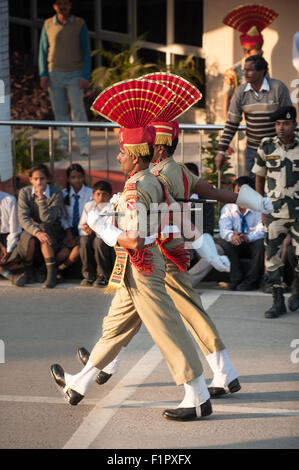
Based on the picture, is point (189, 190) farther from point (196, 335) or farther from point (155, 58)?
point (155, 58)

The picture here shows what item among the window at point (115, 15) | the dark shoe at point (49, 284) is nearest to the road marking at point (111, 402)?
the dark shoe at point (49, 284)

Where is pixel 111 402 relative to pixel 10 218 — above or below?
below

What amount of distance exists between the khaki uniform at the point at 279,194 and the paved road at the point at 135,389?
477 millimetres

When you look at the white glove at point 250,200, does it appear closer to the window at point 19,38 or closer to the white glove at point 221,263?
the white glove at point 221,263

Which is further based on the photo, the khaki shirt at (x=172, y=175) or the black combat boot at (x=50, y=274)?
the black combat boot at (x=50, y=274)

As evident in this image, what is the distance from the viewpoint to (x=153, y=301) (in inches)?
201

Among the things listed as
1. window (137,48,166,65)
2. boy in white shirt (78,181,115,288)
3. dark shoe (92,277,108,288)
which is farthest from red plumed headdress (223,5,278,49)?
window (137,48,166,65)

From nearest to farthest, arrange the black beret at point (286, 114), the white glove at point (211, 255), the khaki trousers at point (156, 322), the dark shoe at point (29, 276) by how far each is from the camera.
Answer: the khaki trousers at point (156, 322), the white glove at point (211, 255), the black beret at point (286, 114), the dark shoe at point (29, 276)

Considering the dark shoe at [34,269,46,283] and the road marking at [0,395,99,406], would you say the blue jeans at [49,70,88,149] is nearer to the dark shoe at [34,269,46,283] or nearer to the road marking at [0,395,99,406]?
the dark shoe at [34,269,46,283]

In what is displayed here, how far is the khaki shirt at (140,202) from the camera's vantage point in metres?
4.94

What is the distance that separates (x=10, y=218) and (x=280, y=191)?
113 inches

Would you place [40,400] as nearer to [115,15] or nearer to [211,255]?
[211,255]

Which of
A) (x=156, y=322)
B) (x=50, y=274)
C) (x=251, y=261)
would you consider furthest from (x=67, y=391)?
(x=251, y=261)
